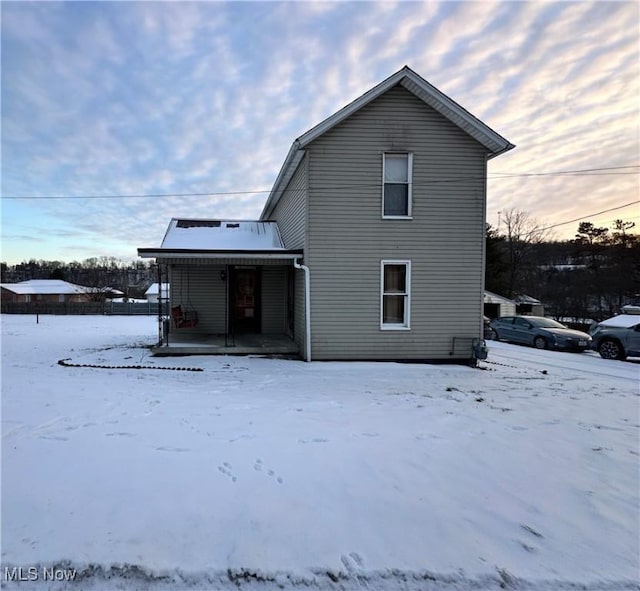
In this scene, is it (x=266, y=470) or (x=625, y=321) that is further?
(x=625, y=321)

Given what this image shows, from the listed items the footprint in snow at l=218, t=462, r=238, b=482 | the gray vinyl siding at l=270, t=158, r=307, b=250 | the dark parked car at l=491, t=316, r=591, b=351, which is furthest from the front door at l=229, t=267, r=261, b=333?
the dark parked car at l=491, t=316, r=591, b=351

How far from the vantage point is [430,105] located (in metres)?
9.20

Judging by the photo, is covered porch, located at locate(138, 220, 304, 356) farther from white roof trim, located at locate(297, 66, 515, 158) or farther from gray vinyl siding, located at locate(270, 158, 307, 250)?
white roof trim, located at locate(297, 66, 515, 158)

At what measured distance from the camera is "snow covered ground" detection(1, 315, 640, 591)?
7.40 ft

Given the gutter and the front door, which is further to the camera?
the front door

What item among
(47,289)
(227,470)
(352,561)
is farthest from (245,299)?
(47,289)

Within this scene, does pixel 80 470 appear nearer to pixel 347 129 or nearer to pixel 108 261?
pixel 347 129

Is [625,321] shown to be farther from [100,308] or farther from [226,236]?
[100,308]

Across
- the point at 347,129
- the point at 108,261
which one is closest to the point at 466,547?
the point at 347,129

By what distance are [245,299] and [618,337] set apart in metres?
12.4

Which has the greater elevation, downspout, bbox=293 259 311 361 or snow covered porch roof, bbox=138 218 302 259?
snow covered porch roof, bbox=138 218 302 259

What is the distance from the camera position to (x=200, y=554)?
2.32m

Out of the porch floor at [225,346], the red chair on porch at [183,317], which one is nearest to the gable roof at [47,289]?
the red chair on porch at [183,317]

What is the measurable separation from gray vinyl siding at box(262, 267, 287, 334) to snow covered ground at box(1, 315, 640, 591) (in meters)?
6.20
